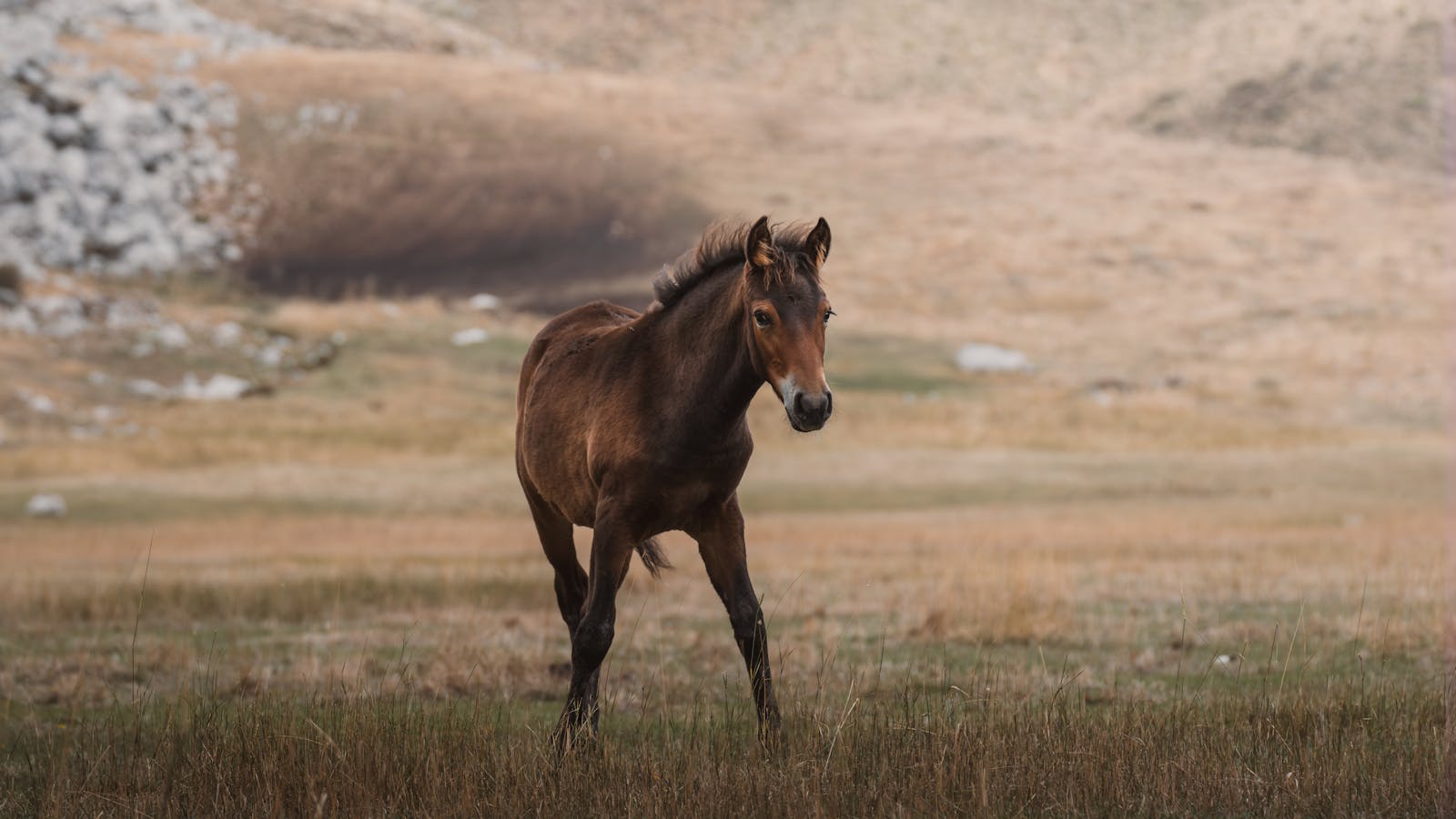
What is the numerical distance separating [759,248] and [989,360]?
4789 cm

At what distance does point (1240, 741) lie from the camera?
339 inches

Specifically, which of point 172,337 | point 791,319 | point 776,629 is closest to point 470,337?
point 172,337

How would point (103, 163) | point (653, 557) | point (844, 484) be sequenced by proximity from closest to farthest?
1. point (653, 557)
2. point (844, 484)
3. point (103, 163)

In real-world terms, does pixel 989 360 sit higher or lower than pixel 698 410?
lower

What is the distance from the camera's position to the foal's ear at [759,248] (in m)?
7.87

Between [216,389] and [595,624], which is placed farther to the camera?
[216,389]

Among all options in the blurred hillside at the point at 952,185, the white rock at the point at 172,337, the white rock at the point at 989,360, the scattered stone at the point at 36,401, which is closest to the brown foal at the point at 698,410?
the scattered stone at the point at 36,401

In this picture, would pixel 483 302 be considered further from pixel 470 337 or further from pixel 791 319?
A: pixel 791 319

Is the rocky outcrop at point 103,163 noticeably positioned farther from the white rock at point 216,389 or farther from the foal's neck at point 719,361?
the foal's neck at point 719,361

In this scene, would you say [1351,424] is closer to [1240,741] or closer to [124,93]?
[1240,741]

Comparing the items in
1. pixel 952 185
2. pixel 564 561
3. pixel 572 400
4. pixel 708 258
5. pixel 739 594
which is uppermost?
pixel 952 185

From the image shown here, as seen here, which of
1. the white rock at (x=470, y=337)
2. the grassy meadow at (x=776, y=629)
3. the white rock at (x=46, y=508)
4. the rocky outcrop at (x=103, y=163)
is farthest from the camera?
the rocky outcrop at (x=103, y=163)

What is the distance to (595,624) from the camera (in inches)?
336

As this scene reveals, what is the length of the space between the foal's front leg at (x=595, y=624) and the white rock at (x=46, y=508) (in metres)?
25.3
